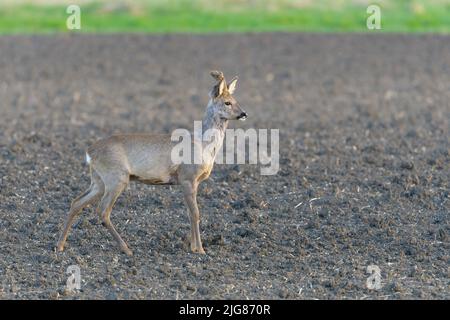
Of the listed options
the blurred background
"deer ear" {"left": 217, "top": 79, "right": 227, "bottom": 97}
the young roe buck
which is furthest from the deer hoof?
the blurred background

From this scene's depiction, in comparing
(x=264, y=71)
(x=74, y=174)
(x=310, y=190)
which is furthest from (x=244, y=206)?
(x=264, y=71)

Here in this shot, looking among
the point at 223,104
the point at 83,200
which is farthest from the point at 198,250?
the point at 223,104

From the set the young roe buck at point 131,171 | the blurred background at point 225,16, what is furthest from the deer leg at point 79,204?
the blurred background at point 225,16

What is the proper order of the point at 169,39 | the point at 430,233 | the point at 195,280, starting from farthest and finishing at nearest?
the point at 169,39
the point at 430,233
the point at 195,280

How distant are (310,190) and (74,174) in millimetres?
3540

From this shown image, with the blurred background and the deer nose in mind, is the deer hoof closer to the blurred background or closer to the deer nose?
the deer nose

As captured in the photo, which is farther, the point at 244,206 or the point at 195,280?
the point at 244,206

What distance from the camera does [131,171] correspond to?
1102 cm

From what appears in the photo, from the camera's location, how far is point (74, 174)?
1459 cm

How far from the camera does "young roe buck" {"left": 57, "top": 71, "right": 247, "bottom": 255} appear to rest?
10.9m

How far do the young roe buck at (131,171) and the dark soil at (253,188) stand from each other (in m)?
0.40

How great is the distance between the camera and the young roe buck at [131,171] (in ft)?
35.8
